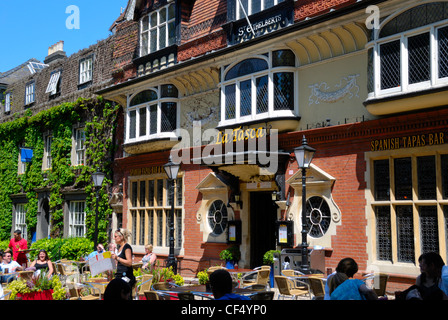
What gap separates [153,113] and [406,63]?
9.85 m

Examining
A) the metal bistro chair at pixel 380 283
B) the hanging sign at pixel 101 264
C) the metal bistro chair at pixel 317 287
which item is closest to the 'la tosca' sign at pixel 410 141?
the metal bistro chair at pixel 380 283

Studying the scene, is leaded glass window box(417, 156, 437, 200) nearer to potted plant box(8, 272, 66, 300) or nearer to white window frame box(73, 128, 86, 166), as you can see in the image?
potted plant box(8, 272, 66, 300)

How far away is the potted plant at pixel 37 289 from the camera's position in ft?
30.2

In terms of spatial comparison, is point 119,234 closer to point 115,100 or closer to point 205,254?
point 205,254

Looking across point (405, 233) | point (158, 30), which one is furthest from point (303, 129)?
point (158, 30)

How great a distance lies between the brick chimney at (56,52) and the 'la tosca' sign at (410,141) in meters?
25.0

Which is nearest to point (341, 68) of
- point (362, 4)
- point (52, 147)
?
point (362, 4)

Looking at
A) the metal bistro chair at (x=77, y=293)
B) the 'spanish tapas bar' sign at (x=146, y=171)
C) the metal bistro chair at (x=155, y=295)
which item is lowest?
the metal bistro chair at (x=77, y=293)

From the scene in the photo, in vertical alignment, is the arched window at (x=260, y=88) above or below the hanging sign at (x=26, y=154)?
above

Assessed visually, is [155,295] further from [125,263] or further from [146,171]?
[146,171]

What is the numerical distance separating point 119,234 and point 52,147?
1683cm

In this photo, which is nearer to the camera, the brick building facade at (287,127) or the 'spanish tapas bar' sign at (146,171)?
the brick building facade at (287,127)
